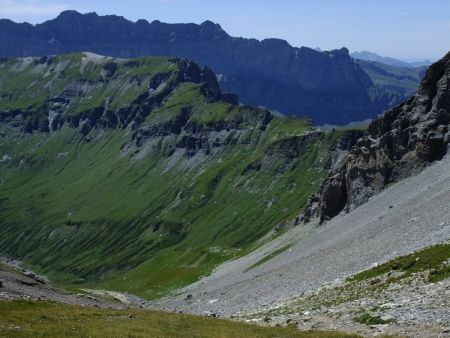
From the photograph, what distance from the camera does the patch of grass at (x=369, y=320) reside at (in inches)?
1561

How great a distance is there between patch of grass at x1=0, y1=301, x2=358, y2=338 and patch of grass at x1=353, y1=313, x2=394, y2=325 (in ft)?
9.84

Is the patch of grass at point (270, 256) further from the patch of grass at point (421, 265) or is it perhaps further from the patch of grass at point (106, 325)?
the patch of grass at point (106, 325)

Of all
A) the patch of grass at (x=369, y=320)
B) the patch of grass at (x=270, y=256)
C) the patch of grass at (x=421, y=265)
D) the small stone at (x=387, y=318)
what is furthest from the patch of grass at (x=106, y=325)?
the patch of grass at (x=270, y=256)

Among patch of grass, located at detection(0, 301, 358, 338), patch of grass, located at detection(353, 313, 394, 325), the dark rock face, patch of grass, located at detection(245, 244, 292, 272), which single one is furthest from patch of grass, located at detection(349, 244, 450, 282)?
patch of grass, located at detection(245, 244, 292, 272)

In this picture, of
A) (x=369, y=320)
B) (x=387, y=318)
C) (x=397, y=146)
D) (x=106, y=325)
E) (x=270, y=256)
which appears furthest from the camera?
(x=270, y=256)

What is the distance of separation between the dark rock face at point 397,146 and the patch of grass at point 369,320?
251 feet

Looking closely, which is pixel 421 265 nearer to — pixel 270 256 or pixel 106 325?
pixel 106 325

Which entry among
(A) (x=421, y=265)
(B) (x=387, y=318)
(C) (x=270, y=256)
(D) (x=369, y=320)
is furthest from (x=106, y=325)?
(C) (x=270, y=256)

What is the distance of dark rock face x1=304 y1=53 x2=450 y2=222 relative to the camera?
373 ft

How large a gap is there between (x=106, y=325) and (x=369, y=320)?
20.1 meters

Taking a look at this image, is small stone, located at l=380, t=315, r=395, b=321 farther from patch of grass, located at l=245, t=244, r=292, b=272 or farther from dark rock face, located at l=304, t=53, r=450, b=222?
patch of grass, located at l=245, t=244, r=292, b=272

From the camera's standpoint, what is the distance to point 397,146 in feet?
402

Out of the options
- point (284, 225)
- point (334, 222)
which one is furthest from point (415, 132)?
point (284, 225)

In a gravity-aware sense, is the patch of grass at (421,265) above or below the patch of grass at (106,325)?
above
